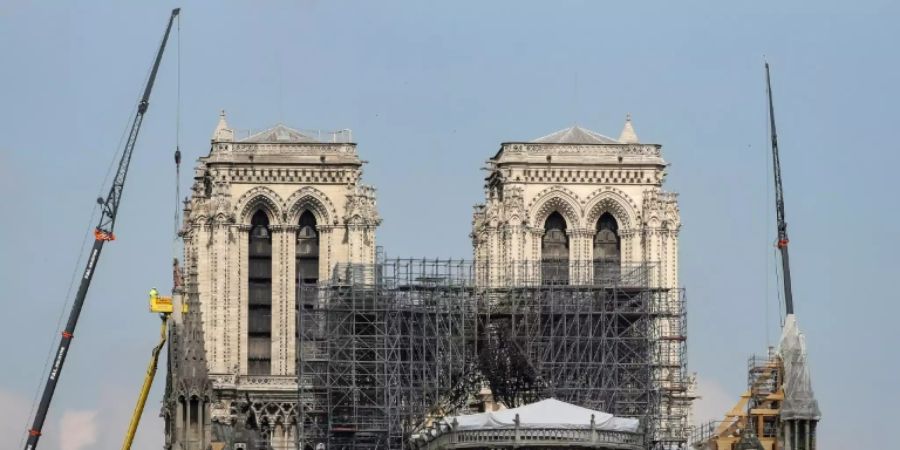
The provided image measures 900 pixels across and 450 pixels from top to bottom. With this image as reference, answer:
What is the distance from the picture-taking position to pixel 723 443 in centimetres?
19575

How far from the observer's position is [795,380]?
636 ft

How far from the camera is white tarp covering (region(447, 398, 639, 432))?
559 ft

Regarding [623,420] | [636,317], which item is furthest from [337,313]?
[623,420]

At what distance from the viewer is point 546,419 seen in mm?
171000

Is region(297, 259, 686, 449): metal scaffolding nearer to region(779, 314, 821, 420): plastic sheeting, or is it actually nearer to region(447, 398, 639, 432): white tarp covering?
region(779, 314, 821, 420): plastic sheeting

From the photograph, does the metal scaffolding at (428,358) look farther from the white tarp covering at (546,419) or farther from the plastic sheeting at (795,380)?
the white tarp covering at (546,419)

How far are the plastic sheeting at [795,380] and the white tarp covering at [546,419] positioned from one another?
18542 millimetres

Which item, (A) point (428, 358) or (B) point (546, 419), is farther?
(A) point (428, 358)

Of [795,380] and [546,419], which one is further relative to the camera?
[795,380]

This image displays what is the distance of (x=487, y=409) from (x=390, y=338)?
765 centimetres

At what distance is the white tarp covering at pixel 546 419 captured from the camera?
170250mm

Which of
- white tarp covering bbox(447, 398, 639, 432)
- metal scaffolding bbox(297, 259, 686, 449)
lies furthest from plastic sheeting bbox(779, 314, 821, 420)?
white tarp covering bbox(447, 398, 639, 432)

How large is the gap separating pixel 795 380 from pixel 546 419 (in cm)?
2616

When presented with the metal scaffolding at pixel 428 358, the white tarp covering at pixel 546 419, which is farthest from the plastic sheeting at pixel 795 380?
the white tarp covering at pixel 546 419
